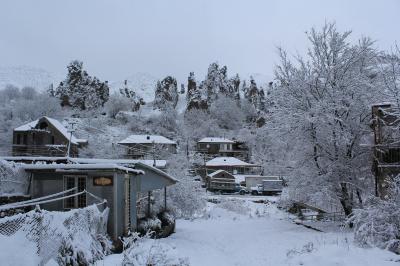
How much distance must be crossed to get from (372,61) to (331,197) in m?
8.13

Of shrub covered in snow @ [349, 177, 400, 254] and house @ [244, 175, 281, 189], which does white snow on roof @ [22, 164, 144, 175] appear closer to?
shrub covered in snow @ [349, 177, 400, 254]

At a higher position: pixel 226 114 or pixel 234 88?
pixel 234 88

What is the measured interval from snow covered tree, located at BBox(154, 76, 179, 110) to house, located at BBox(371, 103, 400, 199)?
98.2 metres

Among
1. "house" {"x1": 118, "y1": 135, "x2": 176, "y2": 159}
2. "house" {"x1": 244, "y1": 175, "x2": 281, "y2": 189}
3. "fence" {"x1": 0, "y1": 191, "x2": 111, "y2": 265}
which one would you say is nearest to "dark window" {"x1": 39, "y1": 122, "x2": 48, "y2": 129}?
"house" {"x1": 118, "y1": 135, "x2": 176, "y2": 159}

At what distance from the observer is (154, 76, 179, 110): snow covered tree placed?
12250 centimetres

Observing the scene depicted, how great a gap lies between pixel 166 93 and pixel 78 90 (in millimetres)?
28065

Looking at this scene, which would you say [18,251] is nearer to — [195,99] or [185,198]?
[185,198]

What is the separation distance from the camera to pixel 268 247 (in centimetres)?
1855

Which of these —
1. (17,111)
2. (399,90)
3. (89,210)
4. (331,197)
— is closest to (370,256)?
(89,210)

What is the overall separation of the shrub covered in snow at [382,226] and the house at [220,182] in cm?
5151

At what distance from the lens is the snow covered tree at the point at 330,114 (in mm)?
23047

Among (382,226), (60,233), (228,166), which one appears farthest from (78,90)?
(60,233)

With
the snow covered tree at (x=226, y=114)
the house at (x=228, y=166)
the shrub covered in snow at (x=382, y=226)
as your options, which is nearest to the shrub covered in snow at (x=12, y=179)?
the shrub covered in snow at (x=382, y=226)

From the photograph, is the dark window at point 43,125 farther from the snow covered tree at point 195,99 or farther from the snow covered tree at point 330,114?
the snow covered tree at point 195,99
